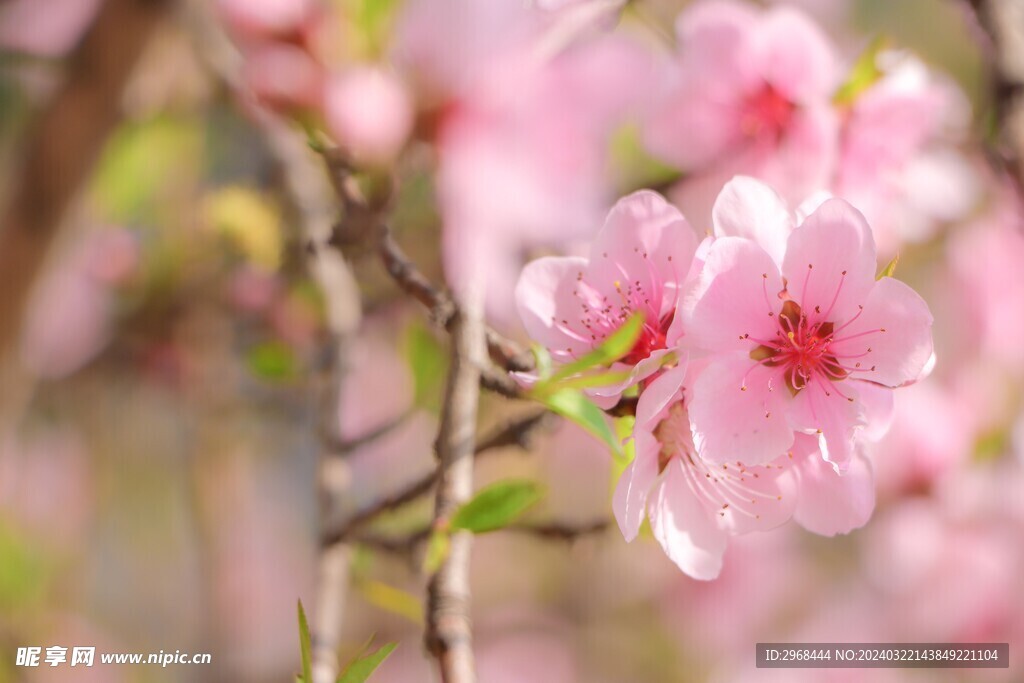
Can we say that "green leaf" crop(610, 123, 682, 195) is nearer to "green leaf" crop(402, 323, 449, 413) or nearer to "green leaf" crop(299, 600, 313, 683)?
"green leaf" crop(402, 323, 449, 413)

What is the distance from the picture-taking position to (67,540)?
0.89m

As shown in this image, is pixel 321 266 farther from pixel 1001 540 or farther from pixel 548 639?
pixel 1001 540

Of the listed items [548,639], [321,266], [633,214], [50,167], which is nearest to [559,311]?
[633,214]

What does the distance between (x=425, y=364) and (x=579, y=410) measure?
21cm

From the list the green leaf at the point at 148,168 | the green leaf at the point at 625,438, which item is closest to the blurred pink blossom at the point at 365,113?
the green leaf at the point at 625,438

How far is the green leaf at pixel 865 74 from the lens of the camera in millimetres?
601

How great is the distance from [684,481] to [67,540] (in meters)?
0.67

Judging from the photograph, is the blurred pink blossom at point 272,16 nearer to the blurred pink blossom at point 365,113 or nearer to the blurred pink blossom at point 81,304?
the blurred pink blossom at point 365,113

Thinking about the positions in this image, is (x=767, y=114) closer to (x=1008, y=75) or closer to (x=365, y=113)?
(x=1008, y=75)

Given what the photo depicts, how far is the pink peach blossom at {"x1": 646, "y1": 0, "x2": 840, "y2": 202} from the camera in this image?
634mm

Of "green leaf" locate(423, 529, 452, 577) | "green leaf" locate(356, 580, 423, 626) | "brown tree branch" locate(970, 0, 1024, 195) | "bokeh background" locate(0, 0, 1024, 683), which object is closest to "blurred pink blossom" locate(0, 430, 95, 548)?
"bokeh background" locate(0, 0, 1024, 683)

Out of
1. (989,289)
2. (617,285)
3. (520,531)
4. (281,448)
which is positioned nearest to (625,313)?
(617,285)

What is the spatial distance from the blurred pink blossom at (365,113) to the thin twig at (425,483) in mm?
179

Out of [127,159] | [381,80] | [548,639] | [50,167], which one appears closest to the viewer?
[381,80]
